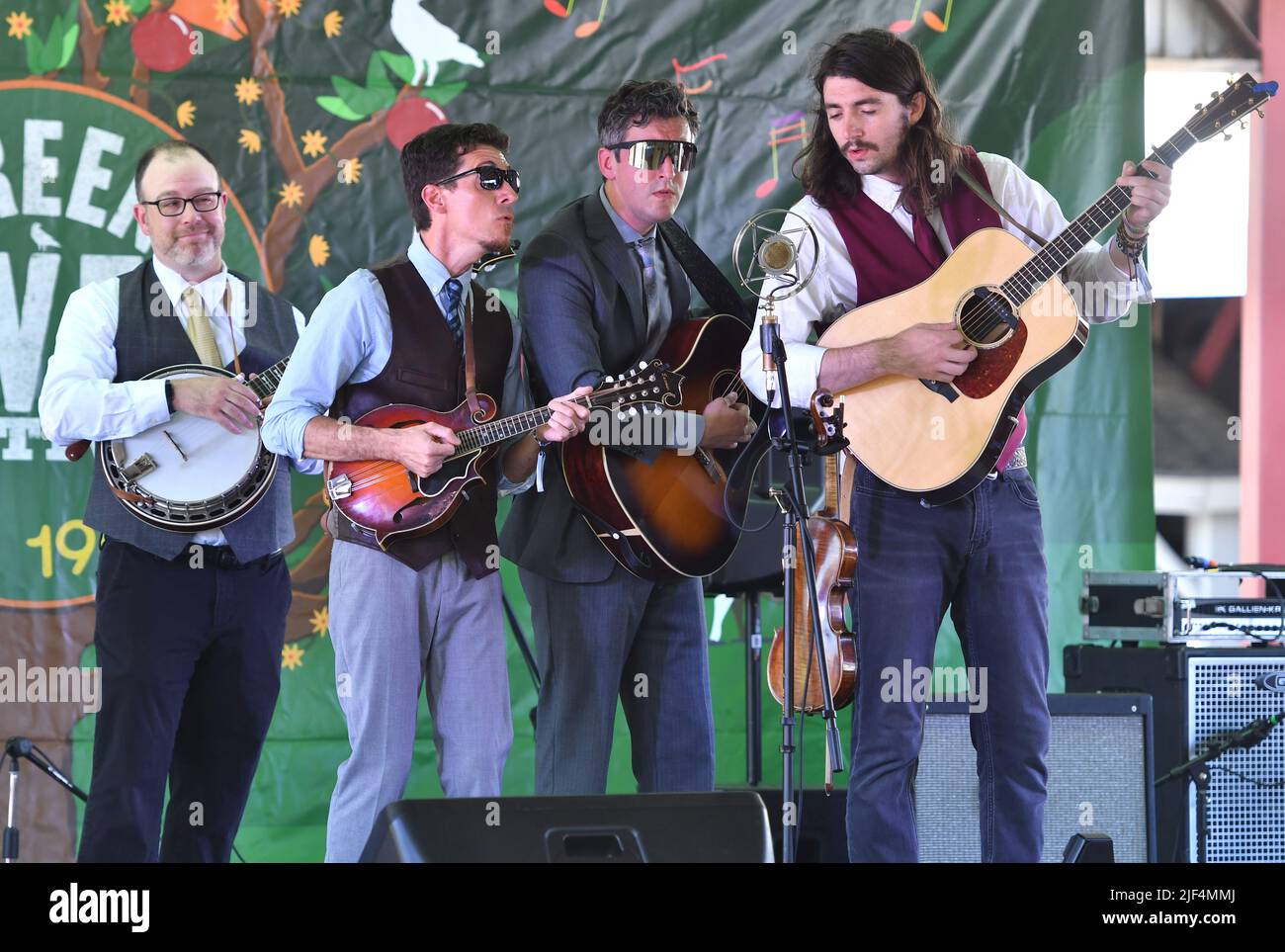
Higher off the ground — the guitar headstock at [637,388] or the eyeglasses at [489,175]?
the eyeglasses at [489,175]

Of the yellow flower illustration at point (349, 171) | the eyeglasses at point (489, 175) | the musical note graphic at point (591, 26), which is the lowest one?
the eyeglasses at point (489, 175)

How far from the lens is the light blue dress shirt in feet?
10.7

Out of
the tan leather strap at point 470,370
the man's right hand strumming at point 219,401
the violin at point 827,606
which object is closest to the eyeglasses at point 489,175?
the tan leather strap at point 470,370

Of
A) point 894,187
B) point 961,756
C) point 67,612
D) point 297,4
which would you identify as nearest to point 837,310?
point 894,187

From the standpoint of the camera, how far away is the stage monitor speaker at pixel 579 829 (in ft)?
7.02

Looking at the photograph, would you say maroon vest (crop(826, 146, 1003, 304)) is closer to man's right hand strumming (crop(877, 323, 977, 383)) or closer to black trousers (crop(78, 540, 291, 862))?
man's right hand strumming (crop(877, 323, 977, 383))

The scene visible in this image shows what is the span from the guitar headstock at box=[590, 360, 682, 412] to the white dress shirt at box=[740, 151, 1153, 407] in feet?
0.63

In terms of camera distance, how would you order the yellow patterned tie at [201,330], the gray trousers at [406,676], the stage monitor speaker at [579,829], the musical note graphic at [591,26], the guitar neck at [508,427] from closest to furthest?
1. the stage monitor speaker at [579,829]
2. the gray trousers at [406,676]
3. the guitar neck at [508,427]
4. the yellow patterned tie at [201,330]
5. the musical note graphic at [591,26]

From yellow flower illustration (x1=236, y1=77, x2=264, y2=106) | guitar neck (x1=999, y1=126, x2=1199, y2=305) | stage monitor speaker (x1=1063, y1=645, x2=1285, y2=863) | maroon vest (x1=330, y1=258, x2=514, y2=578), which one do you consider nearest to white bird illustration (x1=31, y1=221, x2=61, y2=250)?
yellow flower illustration (x1=236, y1=77, x2=264, y2=106)

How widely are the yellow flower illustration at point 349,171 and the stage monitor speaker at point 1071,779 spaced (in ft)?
8.01

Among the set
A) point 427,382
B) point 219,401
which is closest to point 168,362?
point 219,401

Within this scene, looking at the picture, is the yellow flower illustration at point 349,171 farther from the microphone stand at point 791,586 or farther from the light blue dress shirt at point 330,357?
the microphone stand at point 791,586

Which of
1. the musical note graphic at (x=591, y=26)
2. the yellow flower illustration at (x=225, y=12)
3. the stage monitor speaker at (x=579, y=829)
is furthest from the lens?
the musical note graphic at (x=591, y=26)
